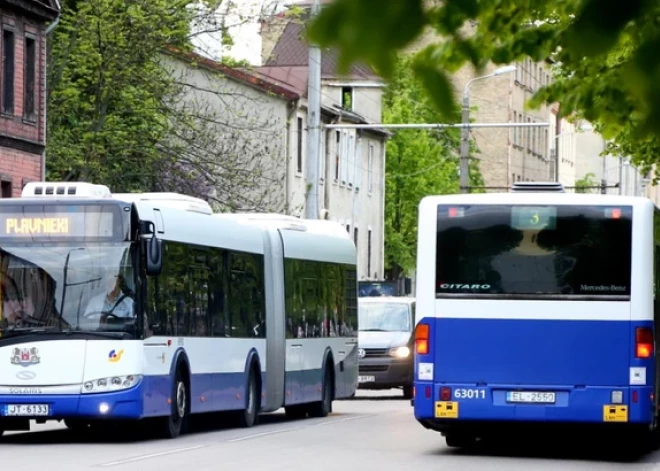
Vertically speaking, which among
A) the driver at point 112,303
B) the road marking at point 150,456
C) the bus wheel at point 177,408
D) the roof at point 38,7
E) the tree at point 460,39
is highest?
the roof at point 38,7

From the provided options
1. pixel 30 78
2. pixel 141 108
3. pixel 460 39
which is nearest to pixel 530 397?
pixel 460 39

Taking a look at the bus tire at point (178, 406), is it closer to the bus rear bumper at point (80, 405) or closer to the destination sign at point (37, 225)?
the bus rear bumper at point (80, 405)

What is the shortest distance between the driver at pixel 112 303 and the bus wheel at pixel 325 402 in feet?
25.9

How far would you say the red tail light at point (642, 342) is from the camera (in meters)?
16.7

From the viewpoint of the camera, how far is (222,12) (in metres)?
38.4

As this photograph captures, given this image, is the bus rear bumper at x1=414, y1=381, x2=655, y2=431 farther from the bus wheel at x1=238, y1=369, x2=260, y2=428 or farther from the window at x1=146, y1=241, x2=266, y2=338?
the bus wheel at x1=238, y1=369, x2=260, y2=428

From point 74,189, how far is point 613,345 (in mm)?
6238

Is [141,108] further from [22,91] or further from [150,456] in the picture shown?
[150,456]

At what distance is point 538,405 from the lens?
662 inches

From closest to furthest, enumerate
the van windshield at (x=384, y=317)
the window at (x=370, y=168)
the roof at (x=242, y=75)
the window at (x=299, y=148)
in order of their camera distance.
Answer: the van windshield at (x=384, y=317) < the roof at (x=242, y=75) < the window at (x=299, y=148) < the window at (x=370, y=168)

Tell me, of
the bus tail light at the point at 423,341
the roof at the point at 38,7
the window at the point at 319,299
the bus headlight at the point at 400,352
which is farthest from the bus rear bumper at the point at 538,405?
the roof at the point at 38,7

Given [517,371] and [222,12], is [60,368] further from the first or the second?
[222,12]

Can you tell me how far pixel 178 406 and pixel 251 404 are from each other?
3.09 m

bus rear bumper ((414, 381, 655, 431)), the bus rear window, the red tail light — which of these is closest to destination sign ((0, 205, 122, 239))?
the bus rear window
